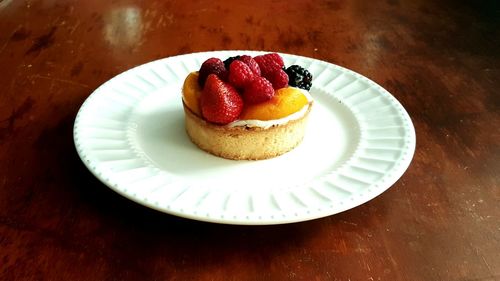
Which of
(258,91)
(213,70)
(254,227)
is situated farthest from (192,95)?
(254,227)

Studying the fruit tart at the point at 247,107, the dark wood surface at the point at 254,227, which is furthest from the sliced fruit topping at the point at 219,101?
the dark wood surface at the point at 254,227

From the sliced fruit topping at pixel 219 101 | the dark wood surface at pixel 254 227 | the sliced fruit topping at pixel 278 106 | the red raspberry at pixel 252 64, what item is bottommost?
the dark wood surface at pixel 254 227

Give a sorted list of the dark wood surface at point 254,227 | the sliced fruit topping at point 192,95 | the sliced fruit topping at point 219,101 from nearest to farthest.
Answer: the dark wood surface at point 254,227 < the sliced fruit topping at point 219,101 < the sliced fruit topping at point 192,95

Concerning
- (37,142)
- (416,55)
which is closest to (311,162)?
(37,142)

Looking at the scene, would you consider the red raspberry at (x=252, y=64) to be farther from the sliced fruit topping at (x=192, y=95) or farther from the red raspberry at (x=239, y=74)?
the sliced fruit topping at (x=192, y=95)

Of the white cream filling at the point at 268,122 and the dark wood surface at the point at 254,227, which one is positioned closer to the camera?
the dark wood surface at the point at 254,227

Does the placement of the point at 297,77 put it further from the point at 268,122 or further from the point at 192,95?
the point at 192,95

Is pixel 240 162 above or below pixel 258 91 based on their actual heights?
below
